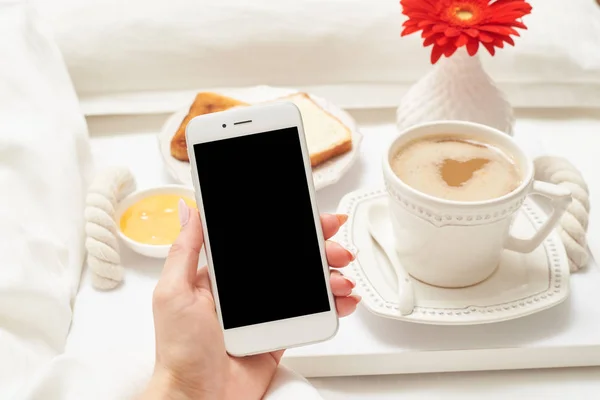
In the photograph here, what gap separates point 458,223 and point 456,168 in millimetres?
Result: 80

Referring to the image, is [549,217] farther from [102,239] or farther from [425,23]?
[102,239]

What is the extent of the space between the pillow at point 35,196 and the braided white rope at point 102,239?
27 mm

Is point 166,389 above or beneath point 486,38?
beneath

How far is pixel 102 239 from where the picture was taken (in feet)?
2.30

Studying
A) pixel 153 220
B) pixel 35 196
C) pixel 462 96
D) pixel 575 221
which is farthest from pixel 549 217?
pixel 35 196

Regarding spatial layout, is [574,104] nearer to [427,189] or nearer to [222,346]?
[427,189]

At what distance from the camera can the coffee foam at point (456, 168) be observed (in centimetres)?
63

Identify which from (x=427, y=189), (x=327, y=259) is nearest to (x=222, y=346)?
(x=327, y=259)

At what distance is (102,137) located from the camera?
3.14 feet

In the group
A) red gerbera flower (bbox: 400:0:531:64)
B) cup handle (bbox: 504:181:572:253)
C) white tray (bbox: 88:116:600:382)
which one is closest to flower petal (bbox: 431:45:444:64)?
red gerbera flower (bbox: 400:0:531:64)

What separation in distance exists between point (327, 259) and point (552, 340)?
25 cm

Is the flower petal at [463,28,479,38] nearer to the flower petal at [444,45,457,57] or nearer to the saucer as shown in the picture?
the flower petal at [444,45,457,57]

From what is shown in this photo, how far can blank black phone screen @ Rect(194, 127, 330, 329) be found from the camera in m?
0.58

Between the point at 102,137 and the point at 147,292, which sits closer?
the point at 147,292
